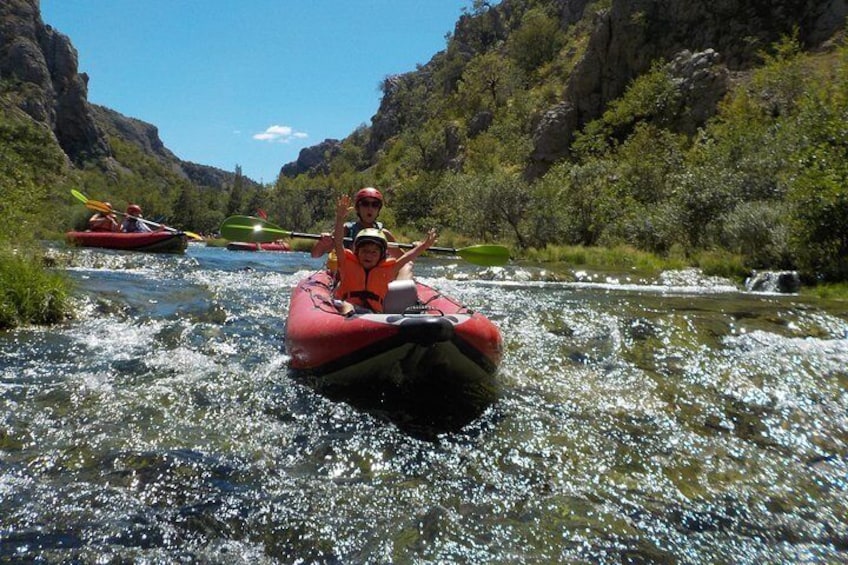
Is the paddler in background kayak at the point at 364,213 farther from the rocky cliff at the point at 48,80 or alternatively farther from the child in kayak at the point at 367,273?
the rocky cliff at the point at 48,80

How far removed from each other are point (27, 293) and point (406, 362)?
4505mm

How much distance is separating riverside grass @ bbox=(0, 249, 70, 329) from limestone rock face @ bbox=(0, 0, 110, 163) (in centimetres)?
9121

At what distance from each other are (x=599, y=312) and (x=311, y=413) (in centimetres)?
501

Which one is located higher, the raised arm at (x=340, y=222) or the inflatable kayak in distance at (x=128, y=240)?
the raised arm at (x=340, y=222)

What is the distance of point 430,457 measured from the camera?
3373 mm

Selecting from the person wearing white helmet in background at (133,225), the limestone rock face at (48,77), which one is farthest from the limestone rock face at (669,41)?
the limestone rock face at (48,77)

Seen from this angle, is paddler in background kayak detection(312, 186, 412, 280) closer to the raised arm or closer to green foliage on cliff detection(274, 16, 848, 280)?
the raised arm

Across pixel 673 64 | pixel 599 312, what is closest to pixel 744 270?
pixel 599 312

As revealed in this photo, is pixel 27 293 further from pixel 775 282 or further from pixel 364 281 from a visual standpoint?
pixel 775 282

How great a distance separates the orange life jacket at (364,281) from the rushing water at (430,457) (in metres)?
1.00

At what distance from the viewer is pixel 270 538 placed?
2.46m

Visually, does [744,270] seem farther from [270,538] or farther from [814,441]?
[270,538]

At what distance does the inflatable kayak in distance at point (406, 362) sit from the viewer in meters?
3.99

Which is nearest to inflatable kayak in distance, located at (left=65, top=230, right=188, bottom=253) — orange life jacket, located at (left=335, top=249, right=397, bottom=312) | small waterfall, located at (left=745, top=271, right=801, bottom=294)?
orange life jacket, located at (left=335, top=249, right=397, bottom=312)
